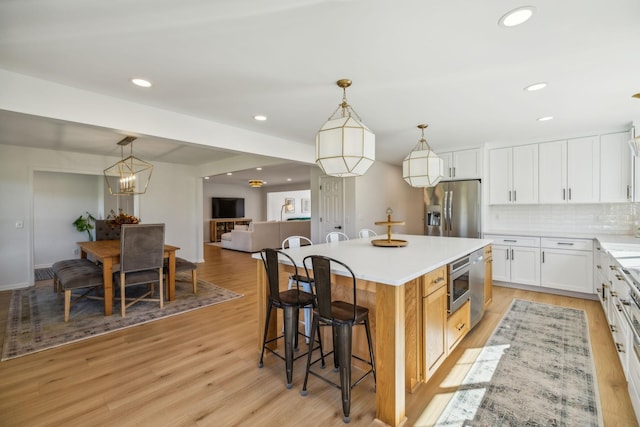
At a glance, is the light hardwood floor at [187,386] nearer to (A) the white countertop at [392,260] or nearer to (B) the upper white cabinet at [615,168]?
(A) the white countertop at [392,260]

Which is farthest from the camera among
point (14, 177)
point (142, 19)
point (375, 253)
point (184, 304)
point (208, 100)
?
point (14, 177)

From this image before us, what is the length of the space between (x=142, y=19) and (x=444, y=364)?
317cm

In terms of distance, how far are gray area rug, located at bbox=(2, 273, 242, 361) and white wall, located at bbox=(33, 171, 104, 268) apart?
253 centimetres

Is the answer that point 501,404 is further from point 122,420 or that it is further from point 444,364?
point 122,420

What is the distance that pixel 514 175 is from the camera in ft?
15.5

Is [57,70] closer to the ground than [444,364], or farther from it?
farther from it

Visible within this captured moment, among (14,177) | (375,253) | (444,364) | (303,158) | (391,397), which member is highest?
(303,158)

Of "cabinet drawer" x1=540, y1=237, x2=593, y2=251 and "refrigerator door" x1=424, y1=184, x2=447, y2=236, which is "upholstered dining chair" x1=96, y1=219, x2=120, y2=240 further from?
"cabinet drawer" x1=540, y1=237, x2=593, y2=251

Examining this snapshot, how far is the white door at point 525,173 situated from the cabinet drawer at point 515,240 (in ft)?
2.07

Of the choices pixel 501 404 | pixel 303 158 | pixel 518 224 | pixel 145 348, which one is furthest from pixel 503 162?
pixel 145 348

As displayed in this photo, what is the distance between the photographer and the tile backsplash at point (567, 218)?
413 centimetres

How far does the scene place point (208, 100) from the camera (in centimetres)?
290

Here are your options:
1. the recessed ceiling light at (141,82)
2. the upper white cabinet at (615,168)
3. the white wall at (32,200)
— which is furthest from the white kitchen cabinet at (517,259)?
the white wall at (32,200)

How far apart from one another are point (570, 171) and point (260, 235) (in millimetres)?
7015
